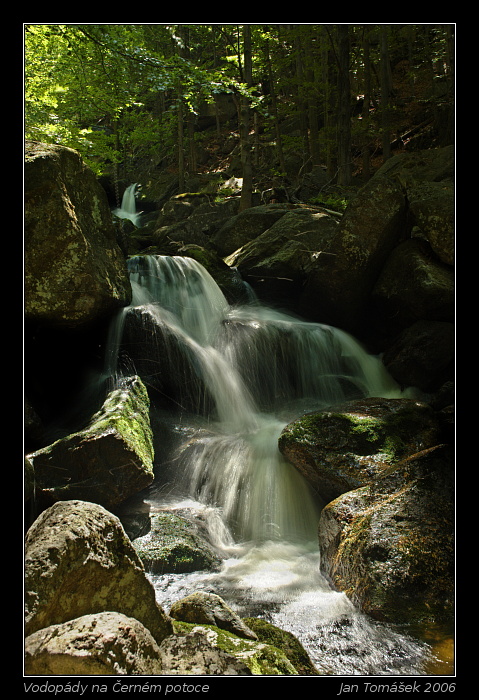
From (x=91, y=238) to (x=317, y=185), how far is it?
12.0 m

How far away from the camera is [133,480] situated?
455 cm

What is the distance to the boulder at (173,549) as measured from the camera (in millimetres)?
4078

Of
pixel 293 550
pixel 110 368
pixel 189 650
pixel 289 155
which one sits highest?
pixel 289 155

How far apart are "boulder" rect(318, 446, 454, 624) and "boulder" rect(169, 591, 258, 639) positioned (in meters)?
1.07

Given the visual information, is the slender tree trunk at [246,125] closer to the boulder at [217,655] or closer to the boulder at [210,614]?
the boulder at [210,614]

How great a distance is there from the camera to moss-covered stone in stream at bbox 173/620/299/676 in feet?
7.41

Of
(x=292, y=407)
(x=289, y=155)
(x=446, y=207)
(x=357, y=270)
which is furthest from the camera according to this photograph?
(x=289, y=155)

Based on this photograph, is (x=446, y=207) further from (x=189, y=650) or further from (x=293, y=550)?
(x=189, y=650)

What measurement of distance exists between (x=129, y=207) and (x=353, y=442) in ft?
65.0

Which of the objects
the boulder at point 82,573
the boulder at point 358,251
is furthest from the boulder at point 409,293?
the boulder at point 82,573

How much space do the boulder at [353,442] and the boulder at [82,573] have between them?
2711mm

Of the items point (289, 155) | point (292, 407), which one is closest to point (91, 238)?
point (292, 407)

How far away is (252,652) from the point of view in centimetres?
235

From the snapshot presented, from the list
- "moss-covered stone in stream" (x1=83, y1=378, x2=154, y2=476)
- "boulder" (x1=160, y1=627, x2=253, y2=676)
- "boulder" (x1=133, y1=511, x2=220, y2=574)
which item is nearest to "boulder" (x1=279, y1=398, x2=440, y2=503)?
"boulder" (x1=133, y1=511, x2=220, y2=574)
